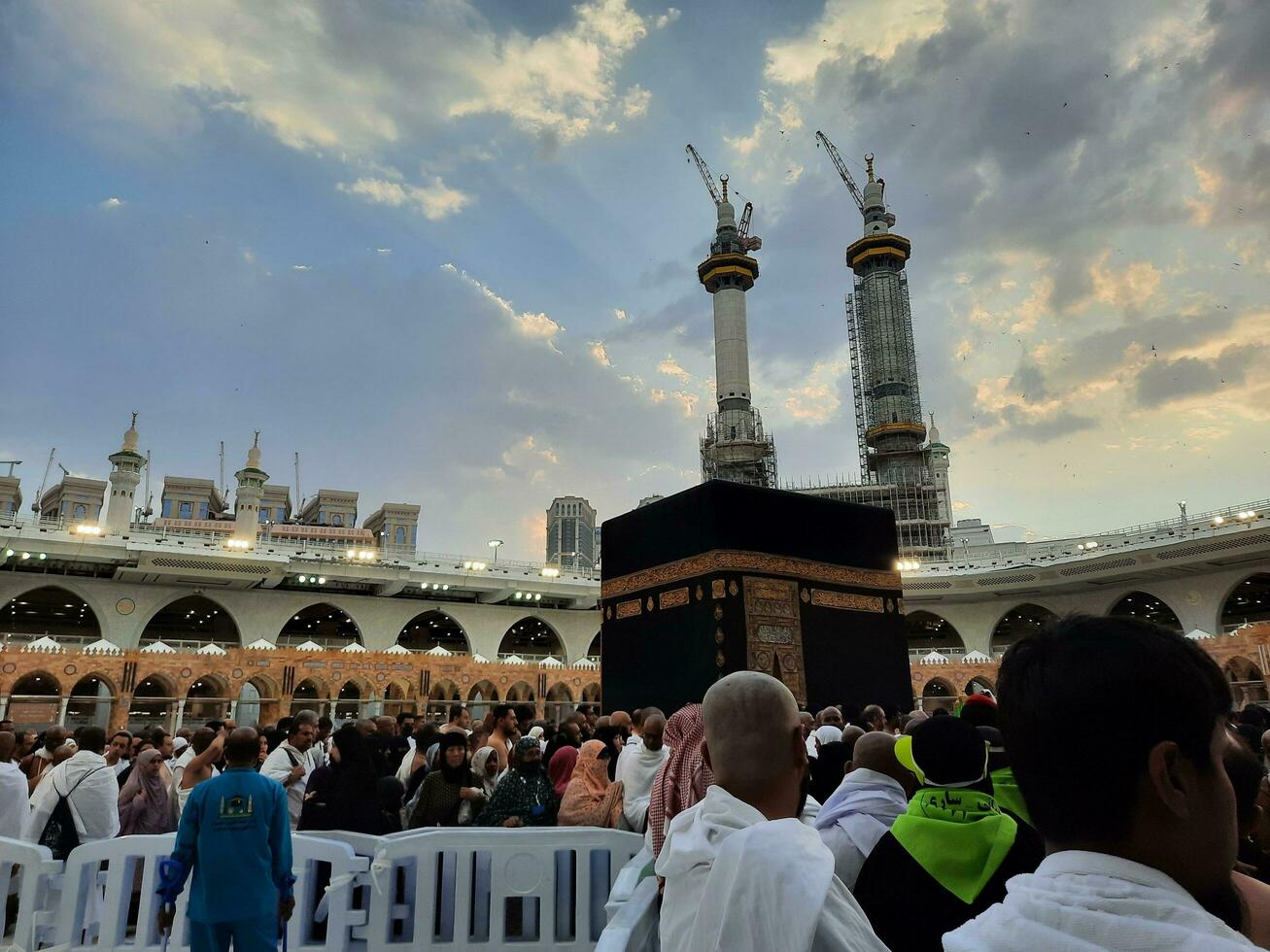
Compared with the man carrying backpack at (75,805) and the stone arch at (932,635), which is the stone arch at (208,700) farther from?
the stone arch at (932,635)

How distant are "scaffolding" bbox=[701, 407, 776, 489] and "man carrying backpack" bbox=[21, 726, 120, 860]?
35.6 m

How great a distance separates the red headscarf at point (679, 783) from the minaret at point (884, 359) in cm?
4627

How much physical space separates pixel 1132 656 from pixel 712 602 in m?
13.6

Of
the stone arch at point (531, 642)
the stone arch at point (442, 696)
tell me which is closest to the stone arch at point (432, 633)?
the stone arch at point (531, 642)

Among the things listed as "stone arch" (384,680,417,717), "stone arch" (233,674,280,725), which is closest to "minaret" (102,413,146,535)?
"stone arch" (233,674,280,725)

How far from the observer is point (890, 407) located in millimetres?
47312

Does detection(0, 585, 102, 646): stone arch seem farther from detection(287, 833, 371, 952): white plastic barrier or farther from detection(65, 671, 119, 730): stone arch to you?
detection(287, 833, 371, 952): white plastic barrier

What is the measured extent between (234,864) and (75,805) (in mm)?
1793

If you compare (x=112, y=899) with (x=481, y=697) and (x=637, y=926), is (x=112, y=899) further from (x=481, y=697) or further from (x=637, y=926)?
(x=481, y=697)

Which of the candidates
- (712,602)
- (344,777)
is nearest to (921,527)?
(712,602)

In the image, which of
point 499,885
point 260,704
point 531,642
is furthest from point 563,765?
point 531,642

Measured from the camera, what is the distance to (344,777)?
13.9 feet

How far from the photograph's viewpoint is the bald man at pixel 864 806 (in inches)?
85.2

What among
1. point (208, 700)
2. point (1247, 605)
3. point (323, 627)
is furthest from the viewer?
point (323, 627)
